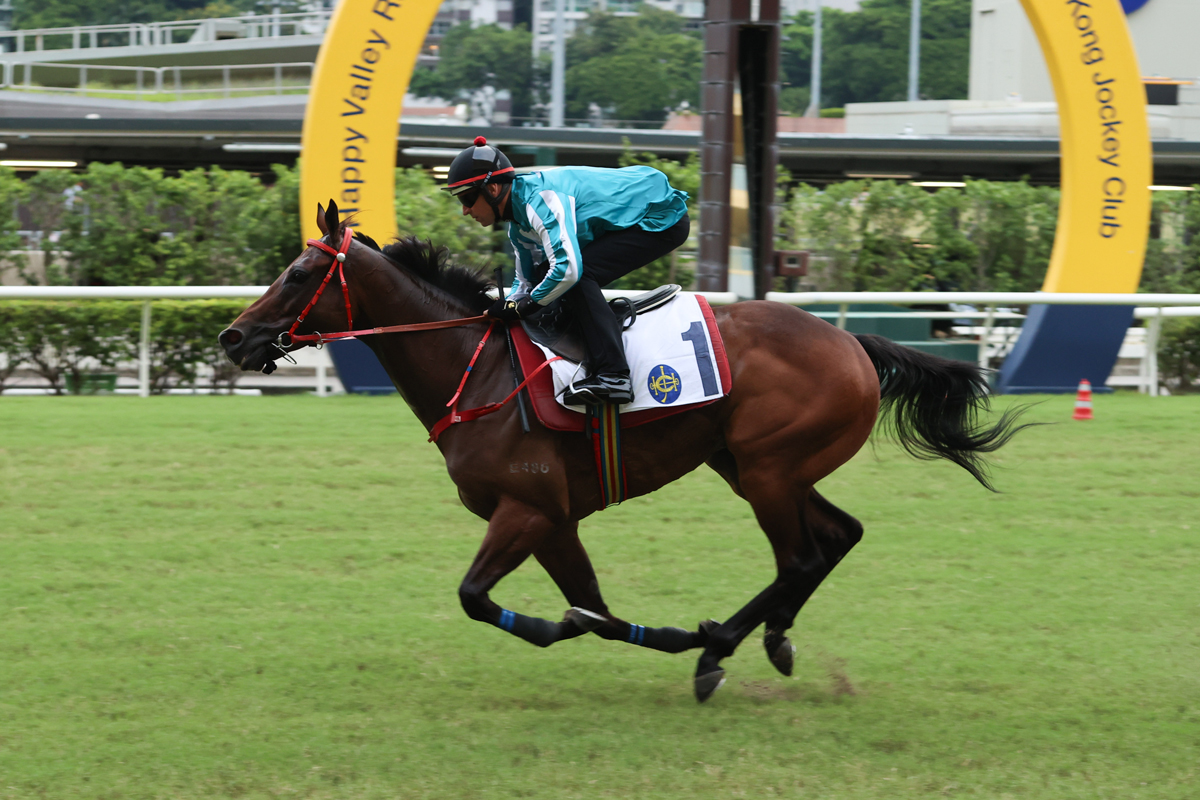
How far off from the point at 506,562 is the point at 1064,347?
7.59m

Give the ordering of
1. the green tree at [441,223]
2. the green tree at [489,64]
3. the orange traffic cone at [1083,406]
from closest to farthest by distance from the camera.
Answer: the orange traffic cone at [1083,406], the green tree at [441,223], the green tree at [489,64]

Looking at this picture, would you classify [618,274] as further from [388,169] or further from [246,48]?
[246,48]

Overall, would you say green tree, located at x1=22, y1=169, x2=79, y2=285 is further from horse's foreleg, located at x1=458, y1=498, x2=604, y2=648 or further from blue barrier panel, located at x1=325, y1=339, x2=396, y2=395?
horse's foreleg, located at x1=458, y1=498, x2=604, y2=648

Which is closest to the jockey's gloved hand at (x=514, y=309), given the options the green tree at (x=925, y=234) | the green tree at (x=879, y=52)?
the green tree at (x=925, y=234)

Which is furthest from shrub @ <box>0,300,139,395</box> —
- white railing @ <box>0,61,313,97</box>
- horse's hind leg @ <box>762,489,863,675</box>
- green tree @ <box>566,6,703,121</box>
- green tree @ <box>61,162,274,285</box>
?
green tree @ <box>566,6,703,121</box>

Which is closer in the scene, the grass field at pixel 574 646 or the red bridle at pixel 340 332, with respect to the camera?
the grass field at pixel 574 646

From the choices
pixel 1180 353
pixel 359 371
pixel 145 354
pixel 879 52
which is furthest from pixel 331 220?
pixel 879 52

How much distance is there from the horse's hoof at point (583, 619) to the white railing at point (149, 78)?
24739mm

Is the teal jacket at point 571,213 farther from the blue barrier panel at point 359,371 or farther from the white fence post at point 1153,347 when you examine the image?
the white fence post at point 1153,347

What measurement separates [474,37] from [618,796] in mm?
76625

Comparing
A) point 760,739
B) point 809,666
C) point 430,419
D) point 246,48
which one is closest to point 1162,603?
point 809,666

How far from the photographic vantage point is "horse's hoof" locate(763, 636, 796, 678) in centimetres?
402

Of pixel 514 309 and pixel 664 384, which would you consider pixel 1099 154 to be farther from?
pixel 514 309

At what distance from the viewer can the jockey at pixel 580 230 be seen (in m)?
3.81
